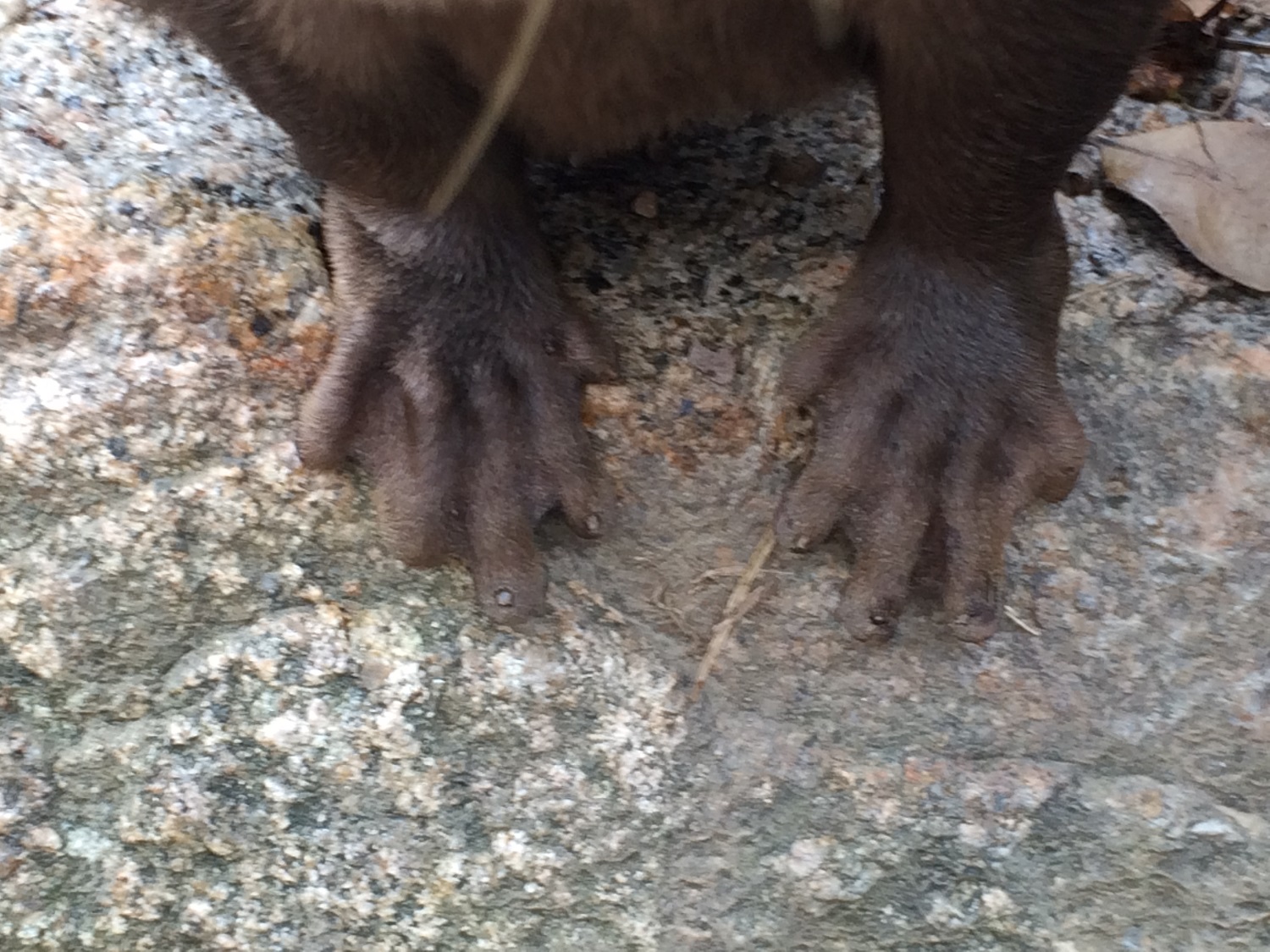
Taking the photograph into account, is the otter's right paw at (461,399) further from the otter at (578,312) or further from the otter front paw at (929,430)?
the otter front paw at (929,430)

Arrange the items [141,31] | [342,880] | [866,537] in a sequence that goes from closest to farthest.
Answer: [866,537]
[342,880]
[141,31]

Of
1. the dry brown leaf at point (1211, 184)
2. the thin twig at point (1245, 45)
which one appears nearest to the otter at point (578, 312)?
the dry brown leaf at point (1211, 184)

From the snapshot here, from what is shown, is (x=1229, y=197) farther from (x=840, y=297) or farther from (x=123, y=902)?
(x=123, y=902)

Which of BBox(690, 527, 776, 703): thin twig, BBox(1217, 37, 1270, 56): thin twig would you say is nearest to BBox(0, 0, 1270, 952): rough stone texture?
BBox(690, 527, 776, 703): thin twig

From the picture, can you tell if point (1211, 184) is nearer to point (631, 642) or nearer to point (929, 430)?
point (929, 430)

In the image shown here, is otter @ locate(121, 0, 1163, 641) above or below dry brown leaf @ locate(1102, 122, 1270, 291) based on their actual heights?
below

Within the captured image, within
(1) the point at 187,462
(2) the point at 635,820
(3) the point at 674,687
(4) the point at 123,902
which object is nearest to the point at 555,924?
(2) the point at 635,820

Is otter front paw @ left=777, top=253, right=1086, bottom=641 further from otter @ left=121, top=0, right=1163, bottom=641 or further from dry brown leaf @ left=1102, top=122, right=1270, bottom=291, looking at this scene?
dry brown leaf @ left=1102, top=122, right=1270, bottom=291
